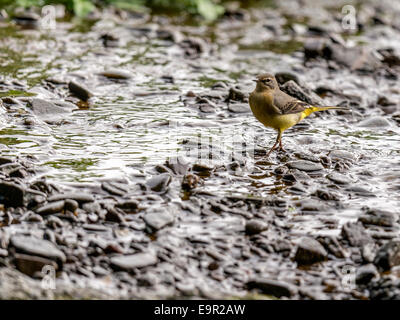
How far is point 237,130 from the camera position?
8.73m

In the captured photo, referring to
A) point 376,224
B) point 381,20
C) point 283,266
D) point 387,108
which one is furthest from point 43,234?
point 381,20

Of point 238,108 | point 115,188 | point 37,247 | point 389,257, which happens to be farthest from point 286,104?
point 37,247

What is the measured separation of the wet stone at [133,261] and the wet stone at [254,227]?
→ 3.44 feet

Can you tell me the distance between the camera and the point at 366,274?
5258mm

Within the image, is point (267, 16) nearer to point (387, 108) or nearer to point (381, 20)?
point (381, 20)

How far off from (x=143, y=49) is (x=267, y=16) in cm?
528

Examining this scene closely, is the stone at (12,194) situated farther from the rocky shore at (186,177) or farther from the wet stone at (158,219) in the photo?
the wet stone at (158,219)

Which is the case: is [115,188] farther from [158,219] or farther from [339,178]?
[339,178]

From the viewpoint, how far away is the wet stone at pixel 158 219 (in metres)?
5.73

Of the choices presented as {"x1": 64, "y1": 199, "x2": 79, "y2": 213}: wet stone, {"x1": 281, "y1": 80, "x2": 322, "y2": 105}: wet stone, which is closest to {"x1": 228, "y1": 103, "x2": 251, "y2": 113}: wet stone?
{"x1": 281, "y1": 80, "x2": 322, "y2": 105}: wet stone

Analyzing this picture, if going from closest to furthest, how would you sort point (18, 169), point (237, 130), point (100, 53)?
point (18, 169)
point (237, 130)
point (100, 53)

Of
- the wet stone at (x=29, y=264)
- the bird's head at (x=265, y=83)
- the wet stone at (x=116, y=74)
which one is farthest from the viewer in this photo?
the wet stone at (x=116, y=74)

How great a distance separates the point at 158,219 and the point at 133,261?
0.71 m

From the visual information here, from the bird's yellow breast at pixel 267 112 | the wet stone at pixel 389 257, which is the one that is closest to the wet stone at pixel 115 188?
the bird's yellow breast at pixel 267 112
